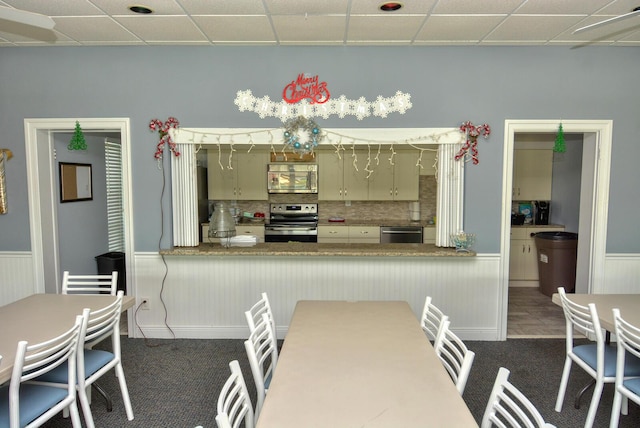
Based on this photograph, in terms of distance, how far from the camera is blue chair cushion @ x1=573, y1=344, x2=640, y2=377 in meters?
2.42

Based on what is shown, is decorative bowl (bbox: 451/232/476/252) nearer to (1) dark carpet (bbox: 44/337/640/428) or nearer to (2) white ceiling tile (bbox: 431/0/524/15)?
(1) dark carpet (bbox: 44/337/640/428)

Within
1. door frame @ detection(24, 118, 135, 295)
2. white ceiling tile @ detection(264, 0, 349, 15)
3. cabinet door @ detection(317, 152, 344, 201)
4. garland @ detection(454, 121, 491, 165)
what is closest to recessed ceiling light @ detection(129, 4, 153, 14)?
white ceiling tile @ detection(264, 0, 349, 15)

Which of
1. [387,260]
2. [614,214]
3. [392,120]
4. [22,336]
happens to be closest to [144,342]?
[22,336]

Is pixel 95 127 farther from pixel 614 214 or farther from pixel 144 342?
pixel 614 214

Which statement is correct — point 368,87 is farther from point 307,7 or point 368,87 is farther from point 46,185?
point 46,185

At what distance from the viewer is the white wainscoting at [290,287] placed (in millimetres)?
3971

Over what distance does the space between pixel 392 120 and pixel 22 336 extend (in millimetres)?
3253

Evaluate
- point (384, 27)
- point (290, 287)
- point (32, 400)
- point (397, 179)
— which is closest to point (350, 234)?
point (397, 179)

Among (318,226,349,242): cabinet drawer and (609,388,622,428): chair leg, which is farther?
(318,226,349,242): cabinet drawer

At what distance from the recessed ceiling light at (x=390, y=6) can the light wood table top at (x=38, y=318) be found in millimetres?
2811

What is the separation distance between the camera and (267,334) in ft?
7.75

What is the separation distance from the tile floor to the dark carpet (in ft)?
0.71

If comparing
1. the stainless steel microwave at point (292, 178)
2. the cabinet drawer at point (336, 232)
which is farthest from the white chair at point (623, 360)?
the stainless steel microwave at point (292, 178)

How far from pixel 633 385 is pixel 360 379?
166 cm
